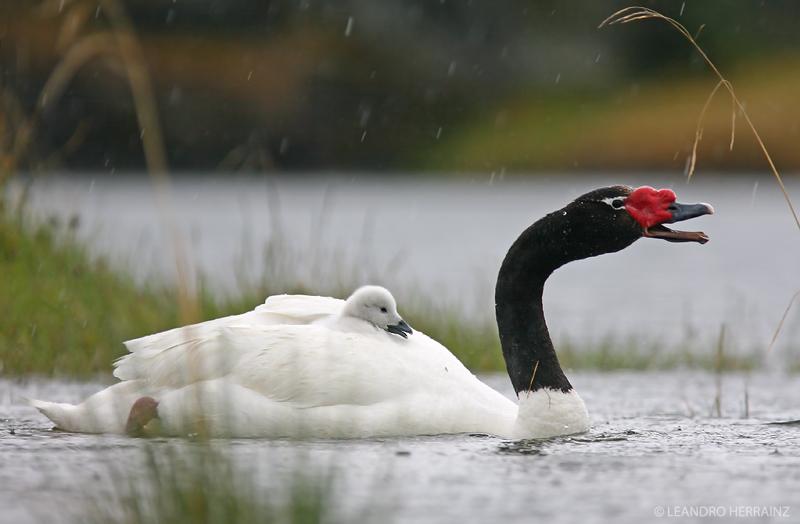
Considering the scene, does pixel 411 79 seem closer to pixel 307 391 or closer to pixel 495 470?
pixel 307 391

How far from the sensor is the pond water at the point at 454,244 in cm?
1245

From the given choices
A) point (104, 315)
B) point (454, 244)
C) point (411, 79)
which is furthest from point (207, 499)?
point (411, 79)

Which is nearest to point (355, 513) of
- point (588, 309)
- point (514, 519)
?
point (514, 519)

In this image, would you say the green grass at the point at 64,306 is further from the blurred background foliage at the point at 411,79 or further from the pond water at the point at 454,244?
the blurred background foliage at the point at 411,79

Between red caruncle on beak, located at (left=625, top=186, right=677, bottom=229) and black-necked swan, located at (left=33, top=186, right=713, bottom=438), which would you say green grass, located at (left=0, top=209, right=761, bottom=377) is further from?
red caruncle on beak, located at (left=625, top=186, right=677, bottom=229)

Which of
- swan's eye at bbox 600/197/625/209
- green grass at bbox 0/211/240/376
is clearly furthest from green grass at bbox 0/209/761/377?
swan's eye at bbox 600/197/625/209

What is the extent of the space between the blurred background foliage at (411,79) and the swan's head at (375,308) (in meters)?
34.8

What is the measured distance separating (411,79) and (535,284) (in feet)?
138

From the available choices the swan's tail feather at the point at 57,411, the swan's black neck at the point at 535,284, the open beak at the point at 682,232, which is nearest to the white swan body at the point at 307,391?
the swan's tail feather at the point at 57,411

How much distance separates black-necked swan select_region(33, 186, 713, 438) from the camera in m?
7.46

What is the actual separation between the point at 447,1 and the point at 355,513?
159 feet

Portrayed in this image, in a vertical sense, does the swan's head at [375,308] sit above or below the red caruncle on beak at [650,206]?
below

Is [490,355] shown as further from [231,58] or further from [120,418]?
[231,58]

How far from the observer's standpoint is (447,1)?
52.8 m
